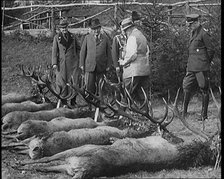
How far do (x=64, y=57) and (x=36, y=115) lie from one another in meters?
2.25

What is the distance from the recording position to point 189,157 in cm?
553

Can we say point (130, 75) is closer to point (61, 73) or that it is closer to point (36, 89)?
point (61, 73)

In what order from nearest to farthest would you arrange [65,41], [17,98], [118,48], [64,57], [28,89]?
[118,48] → [65,41] → [64,57] → [17,98] → [28,89]

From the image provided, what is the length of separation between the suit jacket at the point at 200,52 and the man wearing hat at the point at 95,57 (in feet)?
5.53

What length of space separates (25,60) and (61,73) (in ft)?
23.5

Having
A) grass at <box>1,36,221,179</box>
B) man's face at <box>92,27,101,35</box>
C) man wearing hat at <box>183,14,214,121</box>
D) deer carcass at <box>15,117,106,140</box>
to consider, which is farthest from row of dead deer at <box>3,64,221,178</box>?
man's face at <box>92,27,101,35</box>

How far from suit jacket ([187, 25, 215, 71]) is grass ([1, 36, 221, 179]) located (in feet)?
3.13

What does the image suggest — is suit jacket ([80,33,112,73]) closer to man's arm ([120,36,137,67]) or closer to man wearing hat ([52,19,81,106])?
man wearing hat ([52,19,81,106])

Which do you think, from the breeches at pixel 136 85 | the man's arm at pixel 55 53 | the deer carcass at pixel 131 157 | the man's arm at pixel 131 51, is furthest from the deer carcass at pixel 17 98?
the deer carcass at pixel 131 157

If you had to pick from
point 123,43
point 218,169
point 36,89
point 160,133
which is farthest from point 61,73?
point 218,169

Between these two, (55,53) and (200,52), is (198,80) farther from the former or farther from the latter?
(55,53)

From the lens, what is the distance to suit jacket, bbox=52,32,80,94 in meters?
9.94

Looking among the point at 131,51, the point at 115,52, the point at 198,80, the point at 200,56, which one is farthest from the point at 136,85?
the point at 200,56

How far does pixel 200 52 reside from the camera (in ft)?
27.7
